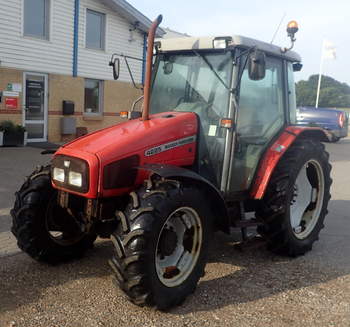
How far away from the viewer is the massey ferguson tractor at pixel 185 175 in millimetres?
3283

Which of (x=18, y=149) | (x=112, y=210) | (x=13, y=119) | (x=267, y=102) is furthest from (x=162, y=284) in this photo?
(x=13, y=119)

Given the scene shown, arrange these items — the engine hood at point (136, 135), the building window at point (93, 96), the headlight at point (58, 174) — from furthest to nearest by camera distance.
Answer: the building window at point (93, 96), the headlight at point (58, 174), the engine hood at point (136, 135)

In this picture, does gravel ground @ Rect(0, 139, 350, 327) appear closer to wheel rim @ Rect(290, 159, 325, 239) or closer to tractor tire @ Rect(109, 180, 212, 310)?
tractor tire @ Rect(109, 180, 212, 310)

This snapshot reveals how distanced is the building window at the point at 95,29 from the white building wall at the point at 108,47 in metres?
0.15

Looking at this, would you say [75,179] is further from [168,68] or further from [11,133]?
[11,133]

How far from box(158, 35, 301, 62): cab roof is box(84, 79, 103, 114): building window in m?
10.8

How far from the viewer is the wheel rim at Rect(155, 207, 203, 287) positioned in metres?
3.46

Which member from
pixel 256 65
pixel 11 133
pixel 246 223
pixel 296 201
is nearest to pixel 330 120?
pixel 11 133

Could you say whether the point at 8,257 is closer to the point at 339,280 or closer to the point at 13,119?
the point at 339,280

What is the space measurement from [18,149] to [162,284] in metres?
9.54

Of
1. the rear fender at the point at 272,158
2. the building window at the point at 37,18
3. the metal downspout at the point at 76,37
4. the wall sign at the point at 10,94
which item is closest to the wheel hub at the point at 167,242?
the rear fender at the point at 272,158

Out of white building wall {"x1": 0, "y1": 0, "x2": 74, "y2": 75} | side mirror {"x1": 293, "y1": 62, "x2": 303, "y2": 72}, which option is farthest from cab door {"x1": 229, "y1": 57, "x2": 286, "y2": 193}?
white building wall {"x1": 0, "y1": 0, "x2": 74, "y2": 75}

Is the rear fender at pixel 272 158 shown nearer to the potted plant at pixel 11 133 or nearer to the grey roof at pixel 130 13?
the potted plant at pixel 11 133

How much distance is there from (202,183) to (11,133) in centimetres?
979
